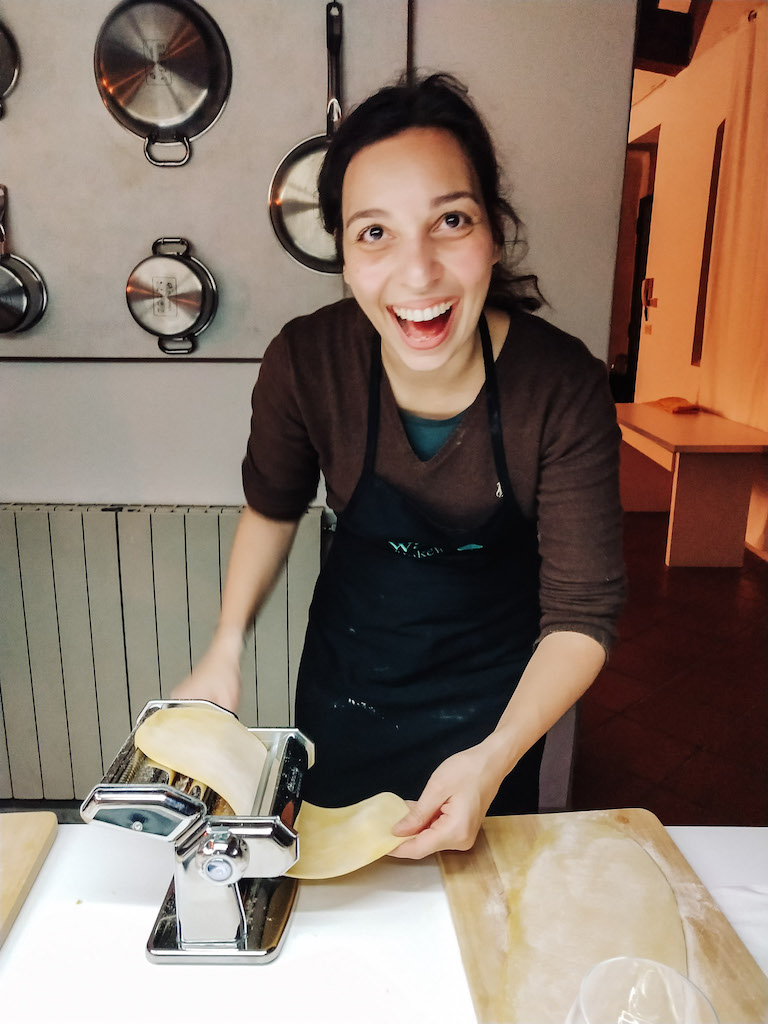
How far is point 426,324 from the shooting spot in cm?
105

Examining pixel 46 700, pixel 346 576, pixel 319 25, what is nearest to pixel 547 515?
pixel 346 576

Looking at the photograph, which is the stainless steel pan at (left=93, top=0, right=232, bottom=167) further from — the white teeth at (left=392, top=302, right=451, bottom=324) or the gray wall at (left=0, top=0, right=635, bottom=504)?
the white teeth at (left=392, top=302, right=451, bottom=324)

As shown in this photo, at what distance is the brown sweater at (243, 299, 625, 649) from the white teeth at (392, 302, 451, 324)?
0.47 feet

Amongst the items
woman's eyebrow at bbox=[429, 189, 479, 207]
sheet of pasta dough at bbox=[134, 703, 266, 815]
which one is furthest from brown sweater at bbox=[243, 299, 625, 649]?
sheet of pasta dough at bbox=[134, 703, 266, 815]

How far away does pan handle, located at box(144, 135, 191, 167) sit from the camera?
5.99ft

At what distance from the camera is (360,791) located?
1.31m

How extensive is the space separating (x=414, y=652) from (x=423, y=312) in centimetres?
56

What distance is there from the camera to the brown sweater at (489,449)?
105 centimetres

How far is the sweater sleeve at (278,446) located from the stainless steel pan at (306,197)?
27.5 inches

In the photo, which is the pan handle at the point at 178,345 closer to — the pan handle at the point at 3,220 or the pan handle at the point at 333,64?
the pan handle at the point at 3,220

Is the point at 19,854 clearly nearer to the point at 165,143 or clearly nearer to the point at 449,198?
the point at 449,198

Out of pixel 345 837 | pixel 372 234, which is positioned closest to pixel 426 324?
pixel 372 234

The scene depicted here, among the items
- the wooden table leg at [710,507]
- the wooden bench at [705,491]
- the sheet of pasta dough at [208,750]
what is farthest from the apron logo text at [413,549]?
the wooden table leg at [710,507]

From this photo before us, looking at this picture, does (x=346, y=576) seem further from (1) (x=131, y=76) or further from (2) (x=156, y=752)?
(1) (x=131, y=76)
